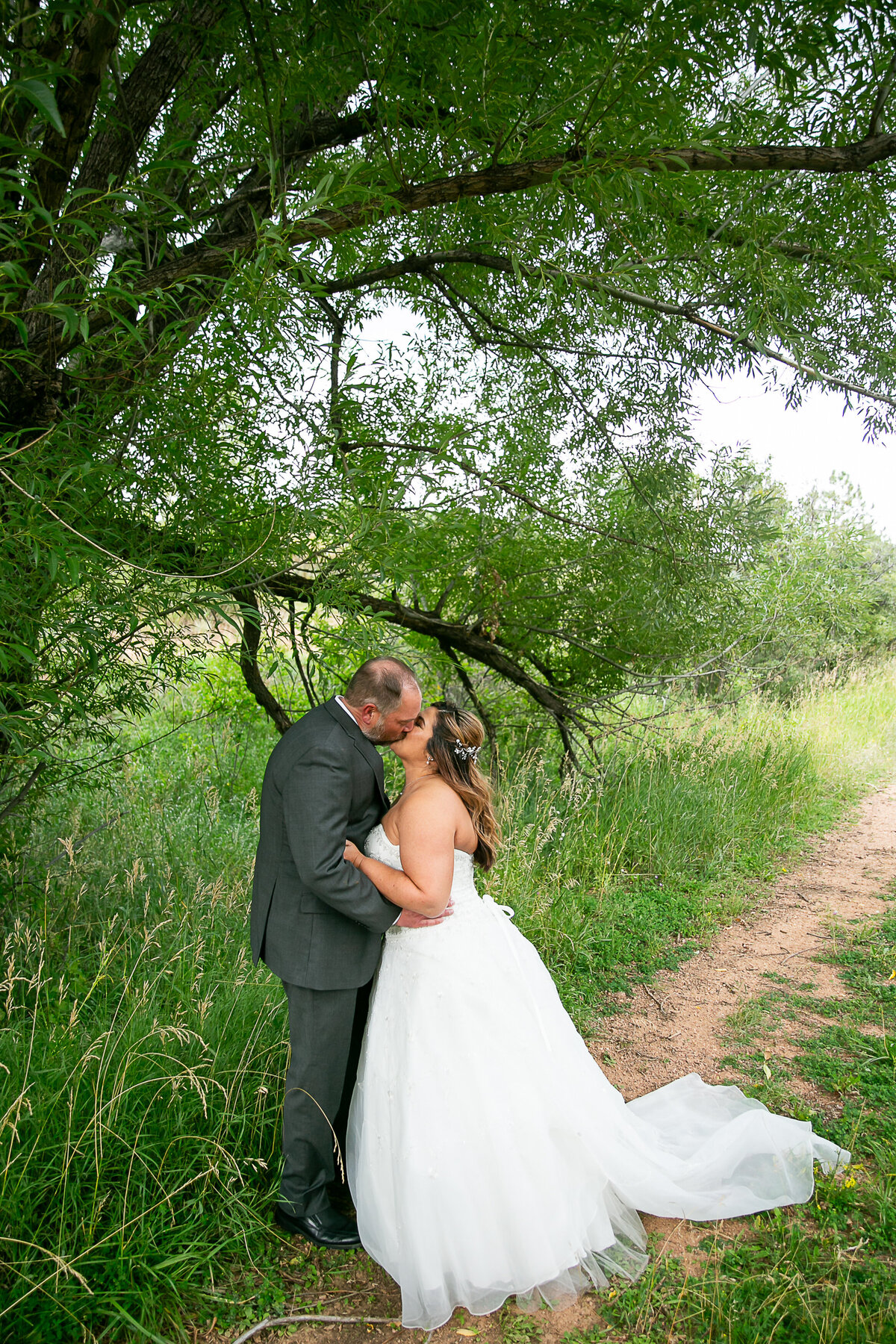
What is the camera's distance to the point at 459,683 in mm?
7770

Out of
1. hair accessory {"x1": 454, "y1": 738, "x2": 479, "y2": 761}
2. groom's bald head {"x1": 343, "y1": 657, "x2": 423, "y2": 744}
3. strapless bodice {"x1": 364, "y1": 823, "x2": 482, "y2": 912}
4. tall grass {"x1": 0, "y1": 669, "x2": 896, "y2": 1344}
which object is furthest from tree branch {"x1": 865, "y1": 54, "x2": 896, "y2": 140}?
tall grass {"x1": 0, "y1": 669, "x2": 896, "y2": 1344}

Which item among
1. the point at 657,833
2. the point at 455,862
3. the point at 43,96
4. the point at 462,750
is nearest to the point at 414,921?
the point at 455,862

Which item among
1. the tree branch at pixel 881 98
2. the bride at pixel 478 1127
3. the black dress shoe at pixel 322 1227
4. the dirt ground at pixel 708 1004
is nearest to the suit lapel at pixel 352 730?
the bride at pixel 478 1127

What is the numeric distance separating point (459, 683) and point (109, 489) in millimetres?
4925

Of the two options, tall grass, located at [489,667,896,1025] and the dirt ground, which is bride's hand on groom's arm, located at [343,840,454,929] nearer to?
the dirt ground

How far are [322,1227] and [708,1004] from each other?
2693 mm

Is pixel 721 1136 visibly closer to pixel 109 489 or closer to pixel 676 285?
pixel 109 489

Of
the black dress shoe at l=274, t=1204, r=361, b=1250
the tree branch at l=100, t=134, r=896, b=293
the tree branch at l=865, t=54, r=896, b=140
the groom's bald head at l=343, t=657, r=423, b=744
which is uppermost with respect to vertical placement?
the tree branch at l=865, t=54, r=896, b=140

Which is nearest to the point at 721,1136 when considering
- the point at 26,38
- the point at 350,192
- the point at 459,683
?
the point at 350,192

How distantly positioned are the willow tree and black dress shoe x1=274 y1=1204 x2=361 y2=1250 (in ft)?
6.09

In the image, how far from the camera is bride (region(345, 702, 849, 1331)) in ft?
8.76

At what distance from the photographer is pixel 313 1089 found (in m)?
2.91

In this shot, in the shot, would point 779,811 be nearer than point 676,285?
No

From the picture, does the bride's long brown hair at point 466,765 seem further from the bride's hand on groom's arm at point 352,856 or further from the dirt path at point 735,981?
the dirt path at point 735,981
